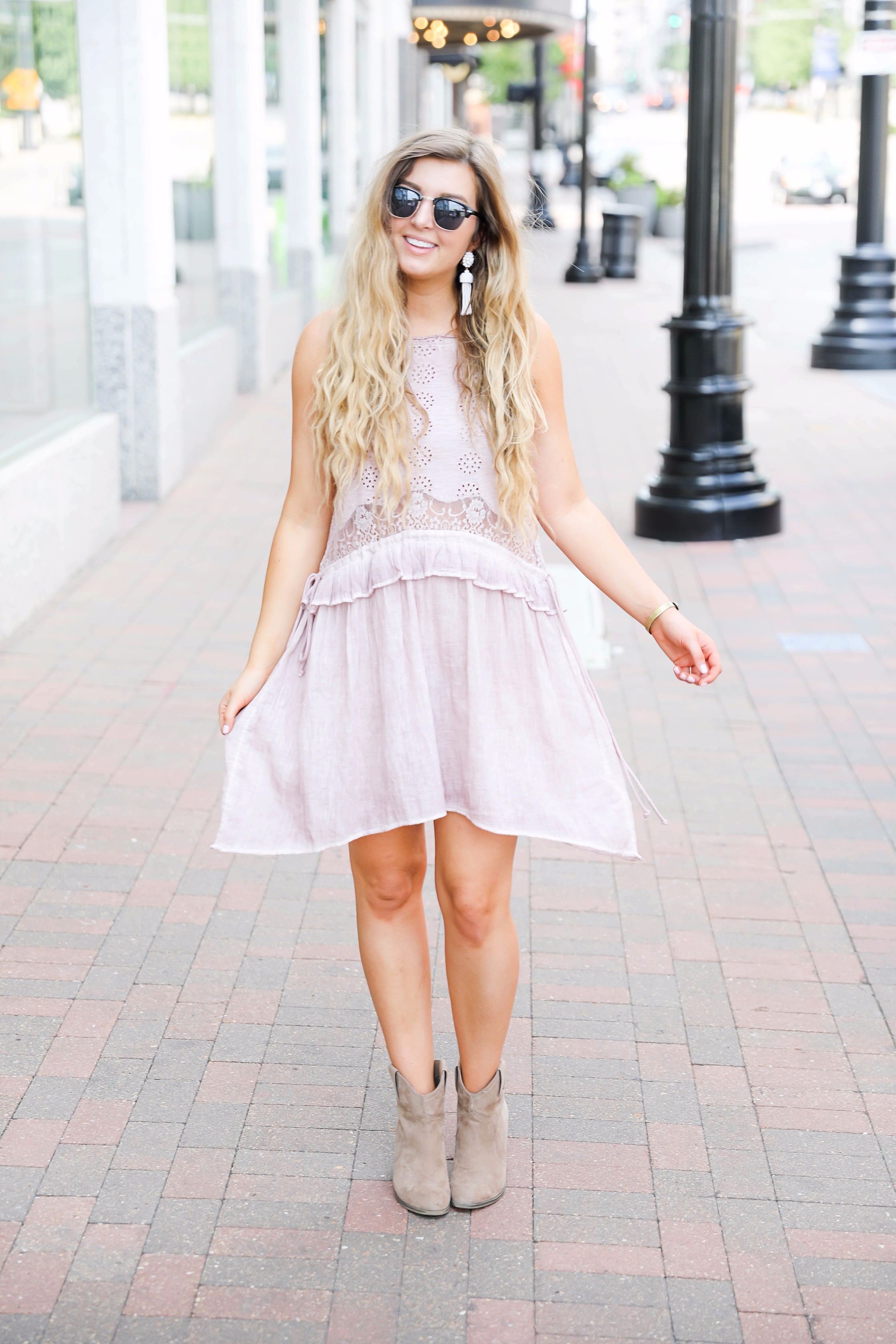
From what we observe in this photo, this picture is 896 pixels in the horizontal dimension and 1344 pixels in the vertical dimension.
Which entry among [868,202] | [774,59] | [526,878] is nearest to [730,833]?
[526,878]

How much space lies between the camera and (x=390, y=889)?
9.07 ft

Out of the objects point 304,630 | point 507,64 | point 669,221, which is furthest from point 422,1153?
point 507,64

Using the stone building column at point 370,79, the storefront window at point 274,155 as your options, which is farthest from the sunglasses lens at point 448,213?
the stone building column at point 370,79

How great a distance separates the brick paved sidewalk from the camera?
2.64 metres

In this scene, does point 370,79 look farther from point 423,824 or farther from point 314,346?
point 423,824

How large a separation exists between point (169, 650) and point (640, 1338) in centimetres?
408

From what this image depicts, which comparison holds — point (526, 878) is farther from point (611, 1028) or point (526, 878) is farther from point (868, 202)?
point (868, 202)

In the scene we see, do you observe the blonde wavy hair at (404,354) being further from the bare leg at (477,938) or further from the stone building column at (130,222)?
the stone building column at (130,222)

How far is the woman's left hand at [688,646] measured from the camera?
2768 millimetres

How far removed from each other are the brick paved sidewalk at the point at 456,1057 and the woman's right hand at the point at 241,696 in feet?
2.89

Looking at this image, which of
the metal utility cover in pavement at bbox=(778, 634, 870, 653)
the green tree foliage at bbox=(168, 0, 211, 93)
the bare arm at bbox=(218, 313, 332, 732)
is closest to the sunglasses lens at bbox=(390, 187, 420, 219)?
the bare arm at bbox=(218, 313, 332, 732)

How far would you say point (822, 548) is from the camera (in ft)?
26.3

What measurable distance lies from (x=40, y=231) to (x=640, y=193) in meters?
26.1

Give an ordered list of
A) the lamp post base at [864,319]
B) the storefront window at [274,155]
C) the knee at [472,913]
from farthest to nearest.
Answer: the lamp post base at [864,319]
the storefront window at [274,155]
the knee at [472,913]
